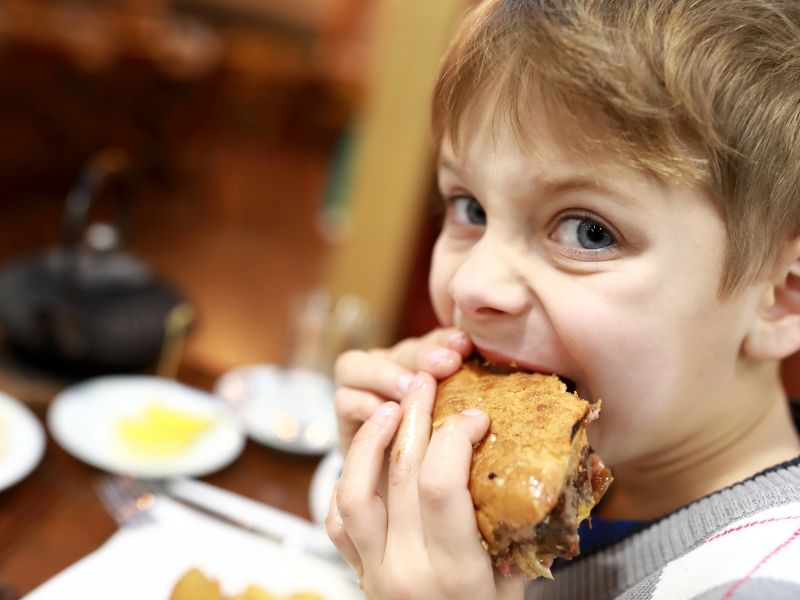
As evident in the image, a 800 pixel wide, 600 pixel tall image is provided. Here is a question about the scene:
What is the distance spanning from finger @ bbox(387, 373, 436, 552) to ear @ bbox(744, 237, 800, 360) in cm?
42

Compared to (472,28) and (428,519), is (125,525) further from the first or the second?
(472,28)

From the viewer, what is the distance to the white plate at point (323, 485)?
1298 mm

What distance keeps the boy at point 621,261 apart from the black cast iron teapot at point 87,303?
3.27 ft

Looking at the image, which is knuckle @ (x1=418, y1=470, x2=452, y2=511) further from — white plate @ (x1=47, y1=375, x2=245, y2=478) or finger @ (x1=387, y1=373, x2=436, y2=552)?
white plate @ (x1=47, y1=375, x2=245, y2=478)

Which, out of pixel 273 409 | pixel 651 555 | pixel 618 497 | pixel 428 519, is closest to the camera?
pixel 428 519

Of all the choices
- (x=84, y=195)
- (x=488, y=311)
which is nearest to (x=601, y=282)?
(x=488, y=311)

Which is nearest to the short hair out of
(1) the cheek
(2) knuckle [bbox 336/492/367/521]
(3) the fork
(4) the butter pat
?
(1) the cheek

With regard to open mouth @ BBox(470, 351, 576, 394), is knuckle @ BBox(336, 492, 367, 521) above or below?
below

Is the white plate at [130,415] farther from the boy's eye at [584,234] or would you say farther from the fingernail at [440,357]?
the boy's eye at [584,234]

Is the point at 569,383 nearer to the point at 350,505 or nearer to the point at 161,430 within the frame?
the point at 350,505

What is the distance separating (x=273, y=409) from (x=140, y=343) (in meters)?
0.37

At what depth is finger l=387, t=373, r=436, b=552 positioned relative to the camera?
32.6 inches

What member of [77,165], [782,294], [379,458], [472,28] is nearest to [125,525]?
[379,458]

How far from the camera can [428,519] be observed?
79 cm
